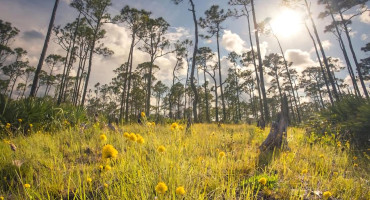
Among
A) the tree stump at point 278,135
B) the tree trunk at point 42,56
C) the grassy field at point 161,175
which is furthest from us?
the tree trunk at point 42,56

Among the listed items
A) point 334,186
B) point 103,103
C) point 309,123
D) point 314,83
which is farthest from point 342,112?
point 103,103

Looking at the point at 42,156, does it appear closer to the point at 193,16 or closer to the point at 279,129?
the point at 279,129

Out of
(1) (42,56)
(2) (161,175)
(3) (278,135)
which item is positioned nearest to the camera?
(2) (161,175)

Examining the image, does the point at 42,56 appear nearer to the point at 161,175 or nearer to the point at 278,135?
the point at 161,175

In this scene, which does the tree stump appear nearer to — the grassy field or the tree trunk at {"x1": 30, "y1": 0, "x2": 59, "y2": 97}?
the grassy field

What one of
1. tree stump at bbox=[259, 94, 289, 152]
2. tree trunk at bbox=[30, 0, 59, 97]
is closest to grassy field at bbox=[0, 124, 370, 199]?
tree stump at bbox=[259, 94, 289, 152]

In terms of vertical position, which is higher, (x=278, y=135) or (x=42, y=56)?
(x=42, y=56)

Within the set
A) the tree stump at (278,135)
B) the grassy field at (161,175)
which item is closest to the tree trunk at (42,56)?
the grassy field at (161,175)

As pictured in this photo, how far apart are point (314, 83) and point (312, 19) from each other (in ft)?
75.7

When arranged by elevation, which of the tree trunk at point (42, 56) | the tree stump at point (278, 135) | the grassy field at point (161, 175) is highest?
the tree trunk at point (42, 56)

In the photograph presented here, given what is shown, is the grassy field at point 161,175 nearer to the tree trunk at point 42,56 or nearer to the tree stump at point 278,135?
the tree stump at point 278,135

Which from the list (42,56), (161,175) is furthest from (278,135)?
(42,56)

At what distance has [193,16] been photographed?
1187 centimetres

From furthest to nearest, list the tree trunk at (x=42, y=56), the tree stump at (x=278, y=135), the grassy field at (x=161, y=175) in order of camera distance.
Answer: the tree trunk at (x=42, y=56) < the tree stump at (x=278, y=135) < the grassy field at (x=161, y=175)
